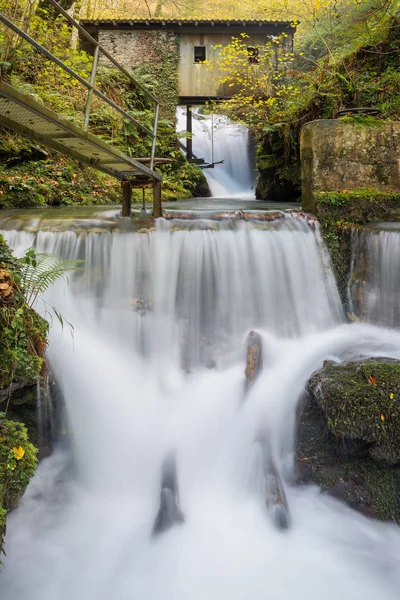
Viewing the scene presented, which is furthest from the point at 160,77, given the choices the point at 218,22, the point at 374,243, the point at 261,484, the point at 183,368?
the point at 261,484

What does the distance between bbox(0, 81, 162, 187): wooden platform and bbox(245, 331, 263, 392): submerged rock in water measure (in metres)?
2.97

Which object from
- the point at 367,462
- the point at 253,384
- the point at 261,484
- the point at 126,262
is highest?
the point at 126,262

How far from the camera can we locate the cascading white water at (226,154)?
16922 millimetres

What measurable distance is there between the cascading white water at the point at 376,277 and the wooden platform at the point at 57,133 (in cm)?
345

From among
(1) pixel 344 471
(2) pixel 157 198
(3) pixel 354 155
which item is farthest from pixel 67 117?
(1) pixel 344 471

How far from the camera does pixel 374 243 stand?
560 centimetres

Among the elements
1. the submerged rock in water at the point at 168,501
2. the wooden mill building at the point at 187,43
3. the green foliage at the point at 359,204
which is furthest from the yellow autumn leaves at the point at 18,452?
the wooden mill building at the point at 187,43

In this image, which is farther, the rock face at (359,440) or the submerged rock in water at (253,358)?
the submerged rock in water at (253,358)

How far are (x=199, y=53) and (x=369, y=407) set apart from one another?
18.1 meters

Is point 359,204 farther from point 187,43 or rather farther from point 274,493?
point 187,43

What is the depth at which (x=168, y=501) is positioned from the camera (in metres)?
3.23

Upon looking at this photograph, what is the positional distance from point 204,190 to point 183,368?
11.7 meters

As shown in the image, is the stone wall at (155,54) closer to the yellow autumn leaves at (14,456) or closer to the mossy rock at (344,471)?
the mossy rock at (344,471)

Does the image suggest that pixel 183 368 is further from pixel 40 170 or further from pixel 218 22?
pixel 218 22
